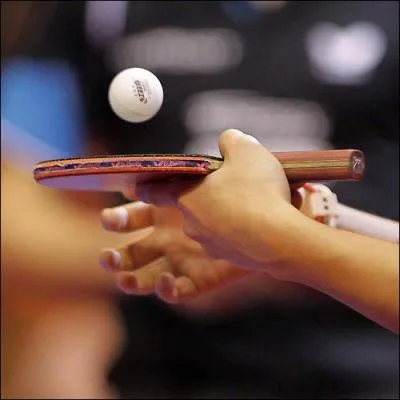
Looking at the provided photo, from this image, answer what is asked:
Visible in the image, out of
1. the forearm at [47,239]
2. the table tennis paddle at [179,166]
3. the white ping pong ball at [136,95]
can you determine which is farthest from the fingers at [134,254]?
the forearm at [47,239]

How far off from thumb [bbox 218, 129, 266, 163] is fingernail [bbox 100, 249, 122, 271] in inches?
14.2

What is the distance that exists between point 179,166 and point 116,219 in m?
0.37

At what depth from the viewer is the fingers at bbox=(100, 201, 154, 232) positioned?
1133 mm

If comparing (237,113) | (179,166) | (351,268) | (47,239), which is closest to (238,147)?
(179,166)

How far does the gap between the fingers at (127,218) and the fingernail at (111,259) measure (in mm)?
35

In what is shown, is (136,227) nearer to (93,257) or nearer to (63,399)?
(93,257)

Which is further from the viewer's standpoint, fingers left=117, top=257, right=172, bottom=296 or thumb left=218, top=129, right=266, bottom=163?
fingers left=117, top=257, right=172, bottom=296

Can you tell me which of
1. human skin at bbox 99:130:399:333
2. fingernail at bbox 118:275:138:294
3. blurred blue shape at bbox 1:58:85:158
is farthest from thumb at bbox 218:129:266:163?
blurred blue shape at bbox 1:58:85:158

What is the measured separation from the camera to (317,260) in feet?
2.31

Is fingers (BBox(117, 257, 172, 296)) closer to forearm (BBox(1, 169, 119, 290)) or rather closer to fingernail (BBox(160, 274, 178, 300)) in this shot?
fingernail (BBox(160, 274, 178, 300))

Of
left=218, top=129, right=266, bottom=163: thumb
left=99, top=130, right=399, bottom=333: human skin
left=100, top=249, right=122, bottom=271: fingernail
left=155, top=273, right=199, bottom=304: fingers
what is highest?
left=218, top=129, right=266, bottom=163: thumb

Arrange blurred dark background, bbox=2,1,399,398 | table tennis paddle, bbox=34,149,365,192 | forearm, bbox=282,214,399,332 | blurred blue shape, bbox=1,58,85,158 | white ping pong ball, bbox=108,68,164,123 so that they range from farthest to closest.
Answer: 1. blurred blue shape, bbox=1,58,85,158
2. blurred dark background, bbox=2,1,399,398
3. white ping pong ball, bbox=108,68,164,123
4. table tennis paddle, bbox=34,149,365,192
5. forearm, bbox=282,214,399,332

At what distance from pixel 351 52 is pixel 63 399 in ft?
2.97

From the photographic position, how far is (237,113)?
61.1 inches
